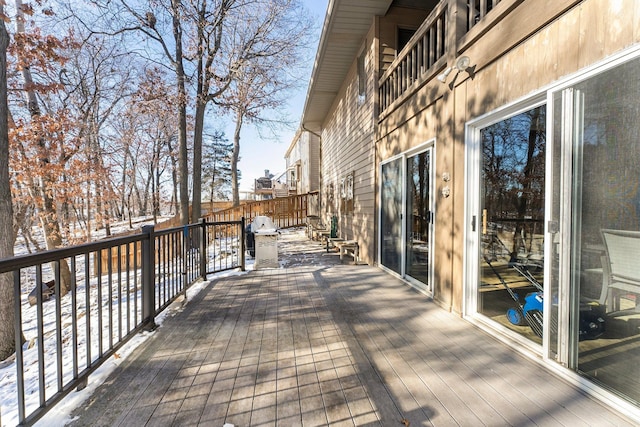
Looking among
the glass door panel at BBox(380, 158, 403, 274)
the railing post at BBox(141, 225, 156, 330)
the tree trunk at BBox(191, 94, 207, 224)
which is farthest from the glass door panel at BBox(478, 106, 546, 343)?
the tree trunk at BBox(191, 94, 207, 224)

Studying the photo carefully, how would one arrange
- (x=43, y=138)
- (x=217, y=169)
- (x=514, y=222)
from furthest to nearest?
(x=217, y=169) < (x=43, y=138) < (x=514, y=222)

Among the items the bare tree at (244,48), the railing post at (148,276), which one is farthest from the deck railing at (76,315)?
the bare tree at (244,48)

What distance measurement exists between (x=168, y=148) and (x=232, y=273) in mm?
17933

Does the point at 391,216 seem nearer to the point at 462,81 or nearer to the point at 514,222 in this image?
the point at 462,81

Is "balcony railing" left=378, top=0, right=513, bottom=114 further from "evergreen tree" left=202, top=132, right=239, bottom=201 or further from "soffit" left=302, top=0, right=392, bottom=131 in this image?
"evergreen tree" left=202, top=132, right=239, bottom=201

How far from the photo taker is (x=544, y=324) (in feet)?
6.84

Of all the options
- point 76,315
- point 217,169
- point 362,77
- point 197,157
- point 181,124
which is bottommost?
point 76,315

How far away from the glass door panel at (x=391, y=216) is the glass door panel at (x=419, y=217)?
260mm

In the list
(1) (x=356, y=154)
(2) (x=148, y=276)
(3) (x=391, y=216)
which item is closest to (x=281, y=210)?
(1) (x=356, y=154)

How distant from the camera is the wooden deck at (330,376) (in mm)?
1643

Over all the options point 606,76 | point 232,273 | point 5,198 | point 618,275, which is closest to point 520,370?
point 618,275

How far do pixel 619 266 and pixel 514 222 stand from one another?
2.67 feet

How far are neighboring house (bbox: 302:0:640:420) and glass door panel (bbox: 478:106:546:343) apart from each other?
1 cm

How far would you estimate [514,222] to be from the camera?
8.08ft
